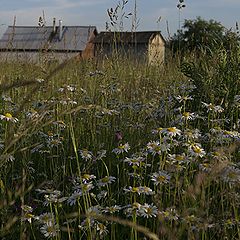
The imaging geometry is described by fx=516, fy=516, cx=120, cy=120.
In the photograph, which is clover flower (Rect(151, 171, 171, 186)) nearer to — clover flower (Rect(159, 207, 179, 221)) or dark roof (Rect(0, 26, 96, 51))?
clover flower (Rect(159, 207, 179, 221))

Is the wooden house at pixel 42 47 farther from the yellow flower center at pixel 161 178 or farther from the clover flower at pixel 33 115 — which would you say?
the yellow flower center at pixel 161 178

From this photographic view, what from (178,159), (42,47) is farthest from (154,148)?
(42,47)

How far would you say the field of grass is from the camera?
1624 millimetres

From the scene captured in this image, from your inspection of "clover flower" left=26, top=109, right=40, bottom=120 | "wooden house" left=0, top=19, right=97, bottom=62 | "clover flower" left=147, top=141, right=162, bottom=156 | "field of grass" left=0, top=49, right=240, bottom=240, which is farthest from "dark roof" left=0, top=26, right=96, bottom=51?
"clover flower" left=147, top=141, right=162, bottom=156

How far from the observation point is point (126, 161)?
1.98m

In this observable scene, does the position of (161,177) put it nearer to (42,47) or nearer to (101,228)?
(101,228)

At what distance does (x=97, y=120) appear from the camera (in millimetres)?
3068

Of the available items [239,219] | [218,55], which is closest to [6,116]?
[239,219]

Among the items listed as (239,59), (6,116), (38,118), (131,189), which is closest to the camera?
(38,118)

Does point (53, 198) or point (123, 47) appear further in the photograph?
point (123, 47)

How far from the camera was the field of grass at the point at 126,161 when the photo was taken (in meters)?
1.62

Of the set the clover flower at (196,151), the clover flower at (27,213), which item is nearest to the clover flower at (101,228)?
the clover flower at (27,213)

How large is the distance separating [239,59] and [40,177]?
1.57m

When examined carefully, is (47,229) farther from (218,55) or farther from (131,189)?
(218,55)
